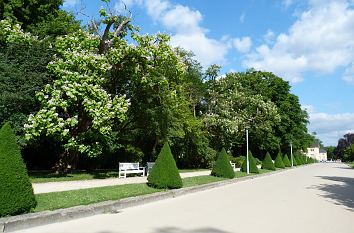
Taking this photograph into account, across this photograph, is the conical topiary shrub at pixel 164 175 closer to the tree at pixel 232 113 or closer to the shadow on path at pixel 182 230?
the shadow on path at pixel 182 230

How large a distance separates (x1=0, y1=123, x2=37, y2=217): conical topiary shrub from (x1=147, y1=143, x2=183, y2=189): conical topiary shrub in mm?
7164

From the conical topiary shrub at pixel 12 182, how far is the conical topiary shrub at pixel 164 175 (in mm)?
7164

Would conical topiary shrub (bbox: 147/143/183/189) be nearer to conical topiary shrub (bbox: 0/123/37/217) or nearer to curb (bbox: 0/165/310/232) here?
curb (bbox: 0/165/310/232)

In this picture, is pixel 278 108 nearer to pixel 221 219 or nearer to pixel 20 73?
pixel 20 73

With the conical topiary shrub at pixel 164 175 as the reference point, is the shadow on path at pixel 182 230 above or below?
below

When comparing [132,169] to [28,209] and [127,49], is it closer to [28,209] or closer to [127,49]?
[127,49]

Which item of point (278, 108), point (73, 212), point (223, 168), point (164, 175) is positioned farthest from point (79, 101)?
point (278, 108)

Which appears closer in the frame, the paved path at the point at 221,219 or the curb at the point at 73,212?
the curb at the point at 73,212

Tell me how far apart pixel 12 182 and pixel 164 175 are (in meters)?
7.92

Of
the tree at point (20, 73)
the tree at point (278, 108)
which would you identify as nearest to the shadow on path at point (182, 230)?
the tree at point (20, 73)

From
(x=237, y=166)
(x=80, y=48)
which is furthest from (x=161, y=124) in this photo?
(x=237, y=166)

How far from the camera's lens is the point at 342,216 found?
34.3ft

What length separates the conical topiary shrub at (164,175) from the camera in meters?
15.6

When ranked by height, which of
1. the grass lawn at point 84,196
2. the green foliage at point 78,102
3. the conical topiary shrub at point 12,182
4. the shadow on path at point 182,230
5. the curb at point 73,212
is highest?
the green foliage at point 78,102
